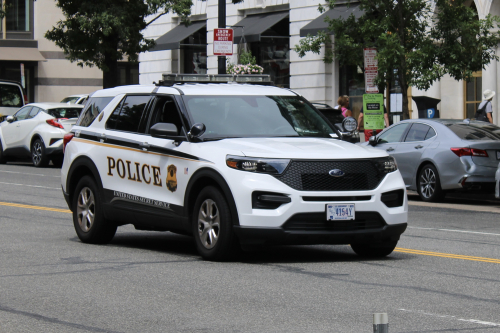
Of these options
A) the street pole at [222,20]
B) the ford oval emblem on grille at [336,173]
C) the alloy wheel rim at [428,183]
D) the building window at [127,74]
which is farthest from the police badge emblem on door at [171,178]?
the building window at [127,74]

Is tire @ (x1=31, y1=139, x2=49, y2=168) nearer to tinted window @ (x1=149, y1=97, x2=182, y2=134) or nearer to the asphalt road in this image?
the asphalt road

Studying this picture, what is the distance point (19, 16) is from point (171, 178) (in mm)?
44854

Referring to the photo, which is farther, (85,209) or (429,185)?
(429,185)

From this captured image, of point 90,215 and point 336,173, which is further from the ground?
point 336,173

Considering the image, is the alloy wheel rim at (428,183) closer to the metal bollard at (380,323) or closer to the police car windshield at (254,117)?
the police car windshield at (254,117)

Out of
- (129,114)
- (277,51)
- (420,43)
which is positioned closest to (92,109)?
(129,114)

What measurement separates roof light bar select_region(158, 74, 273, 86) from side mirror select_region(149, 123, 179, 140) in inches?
43.4

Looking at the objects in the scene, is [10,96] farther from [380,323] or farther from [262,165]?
[380,323]

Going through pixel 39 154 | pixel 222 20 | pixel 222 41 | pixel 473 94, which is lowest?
pixel 39 154

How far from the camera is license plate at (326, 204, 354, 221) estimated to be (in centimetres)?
853

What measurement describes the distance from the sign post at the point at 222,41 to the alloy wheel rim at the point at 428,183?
6.76m

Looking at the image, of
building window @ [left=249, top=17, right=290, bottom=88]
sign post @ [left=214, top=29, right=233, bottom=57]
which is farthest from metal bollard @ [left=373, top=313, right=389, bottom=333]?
building window @ [left=249, top=17, right=290, bottom=88]

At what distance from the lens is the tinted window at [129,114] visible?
10156 mm

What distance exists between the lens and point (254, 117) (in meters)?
9.67
